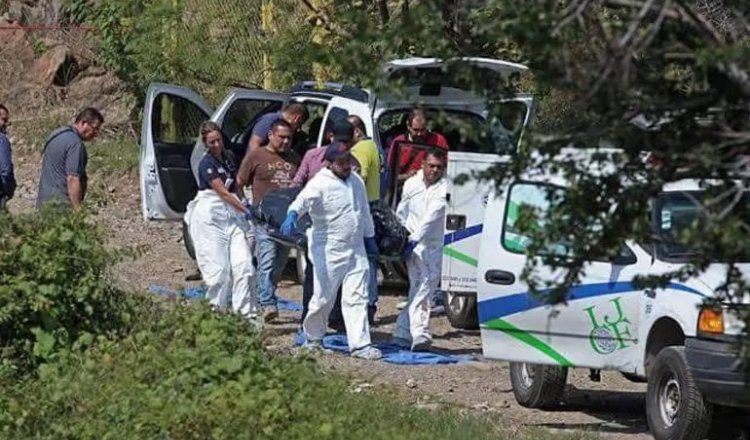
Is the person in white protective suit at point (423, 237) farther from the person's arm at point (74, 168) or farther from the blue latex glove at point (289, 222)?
the person's arm at point (74, 168)

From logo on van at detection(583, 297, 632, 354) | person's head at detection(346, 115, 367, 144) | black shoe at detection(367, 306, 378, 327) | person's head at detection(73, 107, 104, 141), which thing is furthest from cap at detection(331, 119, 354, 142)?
logo on van at detection(583, 297, 632, 354)

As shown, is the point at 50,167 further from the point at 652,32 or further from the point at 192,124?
the point at 652,32

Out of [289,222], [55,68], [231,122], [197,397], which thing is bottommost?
[197,397]

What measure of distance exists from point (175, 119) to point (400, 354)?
504cm

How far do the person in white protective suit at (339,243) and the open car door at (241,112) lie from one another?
3.69 metres

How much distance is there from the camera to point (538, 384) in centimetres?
1162

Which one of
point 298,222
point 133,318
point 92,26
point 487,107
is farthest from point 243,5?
point 487,107

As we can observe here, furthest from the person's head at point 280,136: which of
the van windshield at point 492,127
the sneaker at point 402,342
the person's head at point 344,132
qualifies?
the van windshield at point 492,127

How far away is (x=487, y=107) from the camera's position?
18.1 feet

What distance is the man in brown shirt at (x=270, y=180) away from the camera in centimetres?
1471

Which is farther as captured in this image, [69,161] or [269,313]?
[269,313]

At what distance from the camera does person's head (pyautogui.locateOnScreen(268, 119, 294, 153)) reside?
1458 centimetres

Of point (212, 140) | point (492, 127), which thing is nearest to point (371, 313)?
point (212, 140)

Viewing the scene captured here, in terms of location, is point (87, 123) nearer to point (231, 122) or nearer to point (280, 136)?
point (280, 136)
